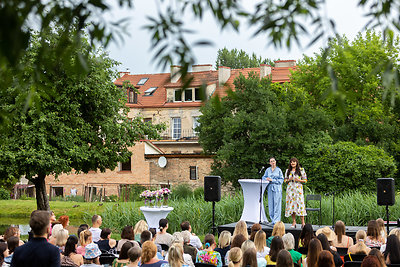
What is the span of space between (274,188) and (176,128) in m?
32.7

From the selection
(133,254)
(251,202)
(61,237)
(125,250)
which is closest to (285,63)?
(251,202)

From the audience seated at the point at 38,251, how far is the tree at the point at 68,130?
44.7 feet

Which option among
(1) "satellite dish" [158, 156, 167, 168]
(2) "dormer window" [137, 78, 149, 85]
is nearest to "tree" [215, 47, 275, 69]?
(2) "dormer window" [137, 78, 149, 85]

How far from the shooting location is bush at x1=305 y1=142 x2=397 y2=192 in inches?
1069

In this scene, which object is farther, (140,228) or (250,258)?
(140,228)

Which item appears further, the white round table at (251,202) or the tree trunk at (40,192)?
the tree trunk at (40,192)

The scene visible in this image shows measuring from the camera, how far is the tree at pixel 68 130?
18.6 meters

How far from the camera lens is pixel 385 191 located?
529 inches

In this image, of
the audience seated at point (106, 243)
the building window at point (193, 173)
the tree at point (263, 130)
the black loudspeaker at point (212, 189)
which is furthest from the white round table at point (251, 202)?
the building window at point (193, 173)

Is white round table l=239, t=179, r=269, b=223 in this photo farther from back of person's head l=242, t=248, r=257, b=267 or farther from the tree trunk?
back of person's head l=242, t=248, r=257, b=267

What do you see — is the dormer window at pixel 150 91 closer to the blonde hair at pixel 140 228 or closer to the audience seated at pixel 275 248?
the blonde hair at pixel 140 228

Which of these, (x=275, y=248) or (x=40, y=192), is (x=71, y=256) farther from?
(x=40, y=192)

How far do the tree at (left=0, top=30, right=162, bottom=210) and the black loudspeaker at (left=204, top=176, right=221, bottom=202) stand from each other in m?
5.62

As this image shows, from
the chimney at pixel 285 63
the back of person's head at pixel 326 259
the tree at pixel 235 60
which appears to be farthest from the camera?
the tree at pixel 235 60
